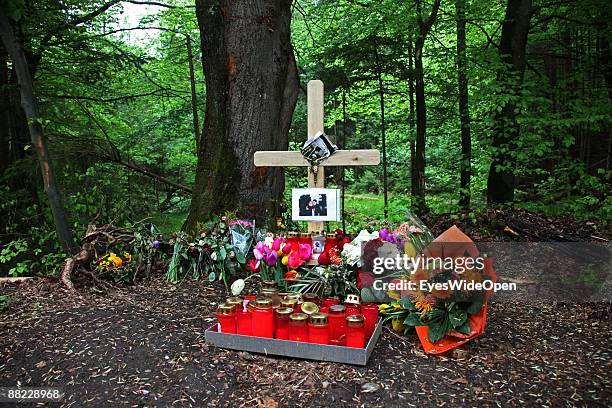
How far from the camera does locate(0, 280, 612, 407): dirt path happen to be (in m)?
2.01

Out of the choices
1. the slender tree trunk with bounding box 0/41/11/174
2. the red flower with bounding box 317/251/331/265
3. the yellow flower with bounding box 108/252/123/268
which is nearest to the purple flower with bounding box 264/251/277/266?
the red flower with bounding box 317/251/331/265

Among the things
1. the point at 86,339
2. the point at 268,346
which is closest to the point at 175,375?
the point at 268,346

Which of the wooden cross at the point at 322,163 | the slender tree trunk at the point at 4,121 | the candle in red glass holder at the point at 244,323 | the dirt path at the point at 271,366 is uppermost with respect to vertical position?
the slender tree trunk at the point at 4,121

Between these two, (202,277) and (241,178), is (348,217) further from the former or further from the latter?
(202,277)

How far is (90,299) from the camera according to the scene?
3.22 meters

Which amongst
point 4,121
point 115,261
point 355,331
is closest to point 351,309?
point 355,331

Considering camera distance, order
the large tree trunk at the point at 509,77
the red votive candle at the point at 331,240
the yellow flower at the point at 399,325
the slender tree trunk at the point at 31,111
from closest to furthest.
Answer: the yellow flower at the point at 399,325, the red votive candle at the point at 331,240, the slender tree trunk at the point at 31,111, the large tree trunk at the point at 509,77

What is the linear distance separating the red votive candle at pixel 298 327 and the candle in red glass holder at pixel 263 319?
0.39 feet

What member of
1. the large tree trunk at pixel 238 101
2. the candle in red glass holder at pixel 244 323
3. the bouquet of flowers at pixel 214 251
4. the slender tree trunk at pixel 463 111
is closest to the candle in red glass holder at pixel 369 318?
the candle in red glass holder at pixel 244 323

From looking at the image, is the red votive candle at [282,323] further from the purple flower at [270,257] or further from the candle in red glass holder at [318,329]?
the purple flower at [270,257]

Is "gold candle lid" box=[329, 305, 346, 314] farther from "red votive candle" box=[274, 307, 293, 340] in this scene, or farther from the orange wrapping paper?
the orange wrapping paper

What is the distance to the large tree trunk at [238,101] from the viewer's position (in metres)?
4.07

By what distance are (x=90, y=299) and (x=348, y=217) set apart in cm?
384

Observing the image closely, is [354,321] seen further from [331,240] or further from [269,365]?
[331,240]
